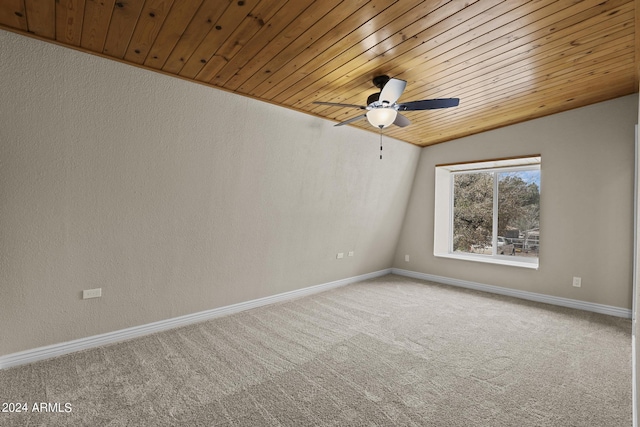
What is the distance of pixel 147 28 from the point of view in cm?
200

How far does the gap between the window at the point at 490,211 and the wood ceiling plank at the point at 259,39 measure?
3.94 metres

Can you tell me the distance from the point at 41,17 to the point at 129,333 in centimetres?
254

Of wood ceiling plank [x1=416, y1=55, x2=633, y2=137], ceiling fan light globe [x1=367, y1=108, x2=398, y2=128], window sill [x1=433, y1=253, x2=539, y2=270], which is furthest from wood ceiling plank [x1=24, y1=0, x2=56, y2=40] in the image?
window sill [x1=433, y1=253, x2=539, y2=270]

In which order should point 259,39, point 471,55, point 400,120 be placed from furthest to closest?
point 400,120 → point 471,55 → point 259,39

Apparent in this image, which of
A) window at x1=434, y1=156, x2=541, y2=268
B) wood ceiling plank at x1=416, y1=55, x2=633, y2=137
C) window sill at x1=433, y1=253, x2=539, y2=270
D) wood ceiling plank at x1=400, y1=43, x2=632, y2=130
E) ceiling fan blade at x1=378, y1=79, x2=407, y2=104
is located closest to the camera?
ceiling fan blade at x1=378, y1=79, x2=407, y2=104

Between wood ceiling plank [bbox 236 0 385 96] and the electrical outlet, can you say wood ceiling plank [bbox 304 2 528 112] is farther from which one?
the electrical outlet

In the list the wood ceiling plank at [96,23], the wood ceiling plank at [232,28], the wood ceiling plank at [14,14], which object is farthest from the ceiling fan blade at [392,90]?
the wood ceiling plank at [14,14]

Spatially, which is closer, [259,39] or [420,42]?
[259,39]

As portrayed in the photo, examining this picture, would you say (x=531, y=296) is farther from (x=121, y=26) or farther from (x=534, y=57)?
(x=121, y=26)

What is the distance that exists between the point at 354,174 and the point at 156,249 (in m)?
2.70

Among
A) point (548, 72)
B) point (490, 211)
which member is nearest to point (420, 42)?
point (548, 72)

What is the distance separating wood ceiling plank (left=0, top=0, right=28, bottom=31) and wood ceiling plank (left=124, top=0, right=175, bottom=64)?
1.78 ft

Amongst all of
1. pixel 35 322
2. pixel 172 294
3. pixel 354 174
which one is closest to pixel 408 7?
pixel 354 174

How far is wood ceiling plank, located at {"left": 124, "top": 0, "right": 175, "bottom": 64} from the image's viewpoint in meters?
1.80
